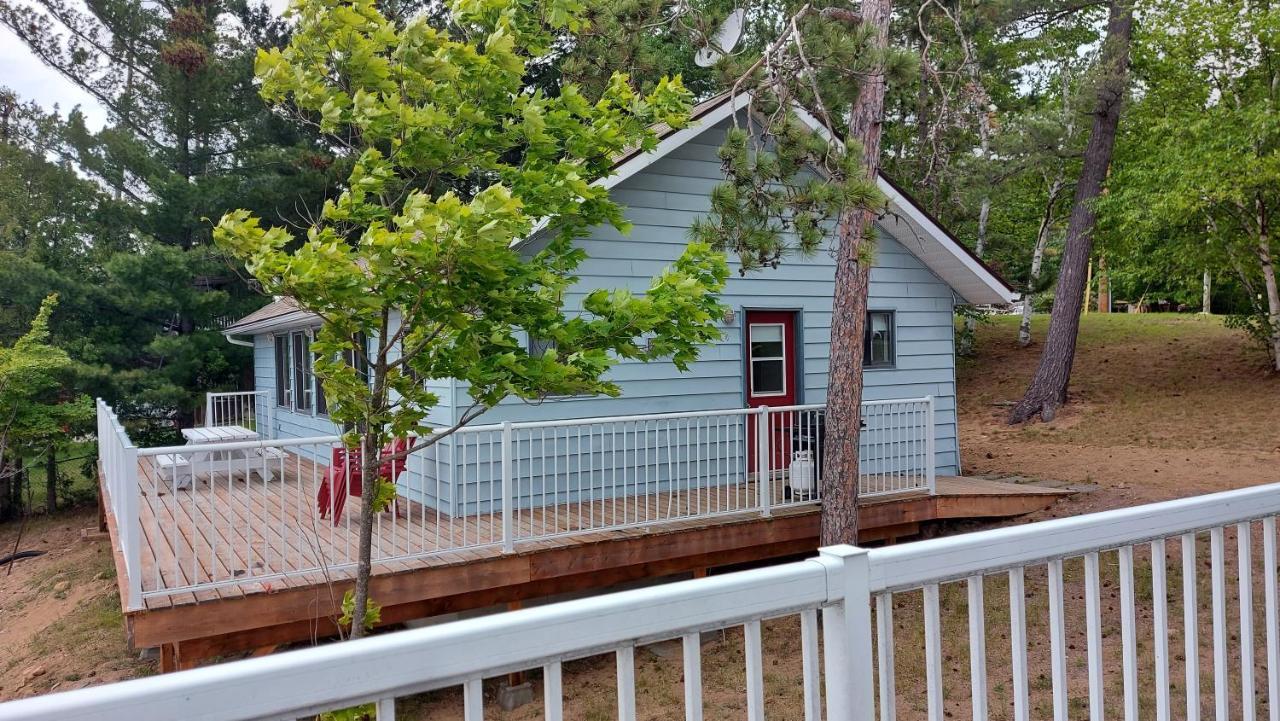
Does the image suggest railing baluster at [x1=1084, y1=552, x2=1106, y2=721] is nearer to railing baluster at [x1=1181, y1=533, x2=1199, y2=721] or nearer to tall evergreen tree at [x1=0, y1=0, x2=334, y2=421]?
railing baluster at [x1=1181, y1=533, x2=1199, y2=721]

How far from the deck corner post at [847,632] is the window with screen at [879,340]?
916 centimetres

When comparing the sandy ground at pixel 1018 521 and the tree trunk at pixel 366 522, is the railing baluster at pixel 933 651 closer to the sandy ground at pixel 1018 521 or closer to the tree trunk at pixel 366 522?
the tree trunk at pixel 366 522

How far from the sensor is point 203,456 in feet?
33.9

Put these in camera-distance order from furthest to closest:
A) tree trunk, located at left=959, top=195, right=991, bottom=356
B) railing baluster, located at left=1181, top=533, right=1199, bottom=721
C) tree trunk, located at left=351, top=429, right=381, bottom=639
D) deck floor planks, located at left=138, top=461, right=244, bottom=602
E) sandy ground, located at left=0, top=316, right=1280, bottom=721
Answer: tree trunk, located at left=959, top=195, right=991, bottom=356 < sandy ground, located at left=0, top=316, right=1280, bottom=721 < deck floor planks, located at left=138, top=461, right=244, bottom=602 < tree trunk, located at left=351, top=429, right=381, bottom=639 < railing baluster, located at left=1181, top=533, right=1199, bottom=721

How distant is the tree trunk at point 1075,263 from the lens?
48.9 ft

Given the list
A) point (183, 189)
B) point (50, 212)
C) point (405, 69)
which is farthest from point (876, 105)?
point (50, 212)

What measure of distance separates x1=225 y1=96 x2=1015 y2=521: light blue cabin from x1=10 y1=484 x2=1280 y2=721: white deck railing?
534 centimetres

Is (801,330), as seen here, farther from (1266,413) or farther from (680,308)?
(1266,413)

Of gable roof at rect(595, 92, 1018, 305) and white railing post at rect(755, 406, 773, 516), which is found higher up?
gable roof at rect(595, 92, 1018, 305)

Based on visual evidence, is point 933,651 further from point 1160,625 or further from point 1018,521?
point 1018,521

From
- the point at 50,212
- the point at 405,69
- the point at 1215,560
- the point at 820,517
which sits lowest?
the point at 820,517

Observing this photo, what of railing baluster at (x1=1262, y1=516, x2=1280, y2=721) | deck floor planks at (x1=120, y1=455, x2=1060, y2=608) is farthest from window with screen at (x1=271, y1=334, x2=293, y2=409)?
railing baluster at (x1=1262, y1=516, x2=1280, y2=721)

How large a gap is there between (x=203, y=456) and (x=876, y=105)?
898 cm

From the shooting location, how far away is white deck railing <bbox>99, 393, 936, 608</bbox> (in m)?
5.45
